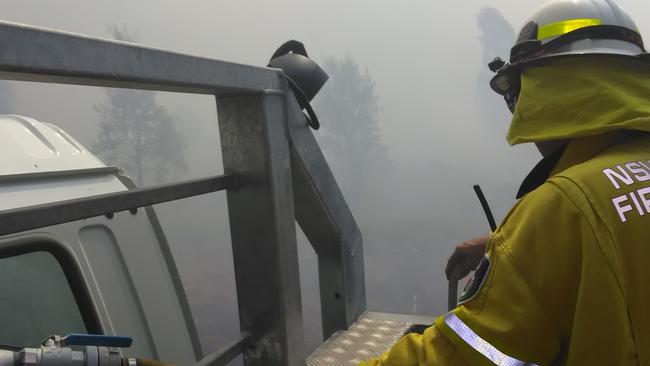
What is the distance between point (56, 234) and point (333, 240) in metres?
1.13

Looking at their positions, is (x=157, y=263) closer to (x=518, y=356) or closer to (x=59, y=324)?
(x=59, y=324)

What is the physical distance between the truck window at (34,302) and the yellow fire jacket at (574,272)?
1294 millimetres

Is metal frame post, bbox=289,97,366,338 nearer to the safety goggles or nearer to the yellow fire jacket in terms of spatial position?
the safety goggles

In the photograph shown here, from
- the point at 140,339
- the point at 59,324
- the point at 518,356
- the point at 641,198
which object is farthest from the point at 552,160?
the point at 140,339

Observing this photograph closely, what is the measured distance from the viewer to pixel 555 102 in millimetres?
1195

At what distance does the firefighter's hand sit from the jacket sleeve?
656 mm

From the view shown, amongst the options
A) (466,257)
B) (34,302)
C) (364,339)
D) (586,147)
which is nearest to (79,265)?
(34,302)

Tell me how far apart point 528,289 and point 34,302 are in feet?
5.14

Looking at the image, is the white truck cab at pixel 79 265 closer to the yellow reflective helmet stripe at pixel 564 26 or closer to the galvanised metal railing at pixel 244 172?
the galvanised metal railing at pixel 244 172

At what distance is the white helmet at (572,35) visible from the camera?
4.28 ft

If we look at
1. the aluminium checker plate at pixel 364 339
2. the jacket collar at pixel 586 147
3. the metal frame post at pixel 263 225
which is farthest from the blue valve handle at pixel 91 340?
the aluminium checker plate at pixel 364 339

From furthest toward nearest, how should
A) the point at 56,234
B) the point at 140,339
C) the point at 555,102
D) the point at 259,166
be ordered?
1. the point at 140,339
2. the point at 56,234
3. the point at 259,166
4. the point at 555,102

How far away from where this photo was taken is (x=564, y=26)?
140 centimetres

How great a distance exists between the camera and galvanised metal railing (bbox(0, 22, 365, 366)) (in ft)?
3.32
